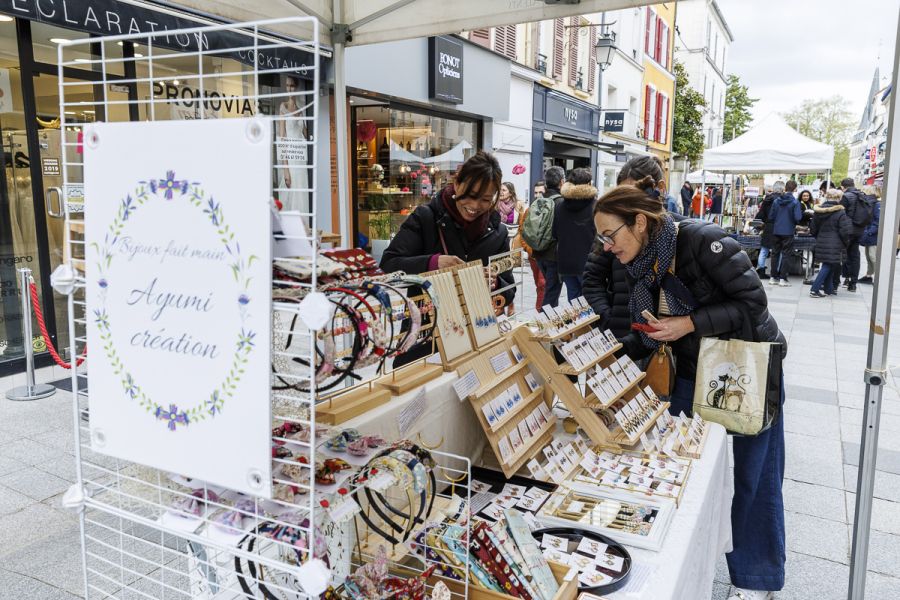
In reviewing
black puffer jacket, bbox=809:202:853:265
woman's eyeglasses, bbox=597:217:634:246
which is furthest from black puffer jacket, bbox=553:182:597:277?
black puffer jacket, bbox=809:202:853:265

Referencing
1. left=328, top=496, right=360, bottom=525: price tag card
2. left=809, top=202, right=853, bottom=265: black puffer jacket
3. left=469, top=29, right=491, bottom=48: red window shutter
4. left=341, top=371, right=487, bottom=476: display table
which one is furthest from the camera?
left=469, top=29, right=491, bottom=48: red window shutter

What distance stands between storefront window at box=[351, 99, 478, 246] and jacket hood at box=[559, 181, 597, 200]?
8.79 ft

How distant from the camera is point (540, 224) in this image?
6195 millimetres

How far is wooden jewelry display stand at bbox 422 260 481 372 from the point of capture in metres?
1.99

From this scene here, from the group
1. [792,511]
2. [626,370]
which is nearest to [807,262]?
[792,511]

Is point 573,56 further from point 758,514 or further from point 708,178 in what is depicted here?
point 708,178

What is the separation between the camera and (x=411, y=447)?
1277mm

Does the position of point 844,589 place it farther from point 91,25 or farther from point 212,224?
point 91,25

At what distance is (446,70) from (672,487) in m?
8.40

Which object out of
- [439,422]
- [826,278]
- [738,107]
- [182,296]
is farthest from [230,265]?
[738,107]

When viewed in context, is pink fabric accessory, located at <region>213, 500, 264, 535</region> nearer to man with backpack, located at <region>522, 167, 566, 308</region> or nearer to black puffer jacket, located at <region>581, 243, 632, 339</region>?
black puffer jacket, located at <region>581, 243, 632, 339</region>

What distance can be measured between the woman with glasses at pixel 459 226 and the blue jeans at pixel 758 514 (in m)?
1.16

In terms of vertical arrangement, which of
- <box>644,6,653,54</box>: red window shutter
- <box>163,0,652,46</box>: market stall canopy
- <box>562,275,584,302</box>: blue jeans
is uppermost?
<box>644,6,653,54</box>: red window shutter

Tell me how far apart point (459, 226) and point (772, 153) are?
849 cm
